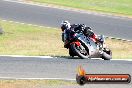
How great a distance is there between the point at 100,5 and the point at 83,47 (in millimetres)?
19489

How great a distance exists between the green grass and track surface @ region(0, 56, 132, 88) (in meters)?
18.7

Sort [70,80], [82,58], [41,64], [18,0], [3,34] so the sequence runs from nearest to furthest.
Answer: [70,80]
[41,64]
[82,58]
[3,34]
[18,0]

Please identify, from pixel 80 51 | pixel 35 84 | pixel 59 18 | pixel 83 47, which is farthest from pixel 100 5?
pixel 35 84

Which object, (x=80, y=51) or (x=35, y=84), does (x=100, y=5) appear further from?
(x=35, y=84)

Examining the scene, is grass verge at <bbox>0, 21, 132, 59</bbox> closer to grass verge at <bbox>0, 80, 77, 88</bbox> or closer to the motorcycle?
the motorcycle

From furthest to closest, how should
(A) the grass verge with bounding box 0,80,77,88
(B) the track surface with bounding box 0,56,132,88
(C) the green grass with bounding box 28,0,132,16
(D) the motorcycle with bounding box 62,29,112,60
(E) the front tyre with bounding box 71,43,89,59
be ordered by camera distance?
(C) the green grass with bounding box 28,0,132,16 → (D) the motorcycle with bounding box 62,29,112,60 → (E) the front tyre with bounding box 71,43,89,59 → (B) the track surface with bounding box 0,56,132,88 → (A) the grass verge with bounding box 0,80,77,88

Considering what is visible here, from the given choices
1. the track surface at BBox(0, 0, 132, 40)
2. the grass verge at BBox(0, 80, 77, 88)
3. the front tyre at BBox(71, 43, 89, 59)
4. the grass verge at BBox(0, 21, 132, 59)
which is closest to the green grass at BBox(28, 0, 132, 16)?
the track surface at BBox(0, 0, 132, 40)

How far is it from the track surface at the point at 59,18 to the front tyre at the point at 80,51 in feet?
36.3

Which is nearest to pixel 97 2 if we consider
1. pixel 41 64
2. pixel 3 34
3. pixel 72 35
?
pixel 3 34

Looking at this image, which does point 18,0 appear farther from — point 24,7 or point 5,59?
point 5,59

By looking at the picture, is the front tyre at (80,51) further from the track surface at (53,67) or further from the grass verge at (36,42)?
the grass verge at (36,42)

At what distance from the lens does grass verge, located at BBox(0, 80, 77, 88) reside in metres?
11.4

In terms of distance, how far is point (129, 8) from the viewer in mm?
35750

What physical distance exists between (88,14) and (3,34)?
10445 millimetres
